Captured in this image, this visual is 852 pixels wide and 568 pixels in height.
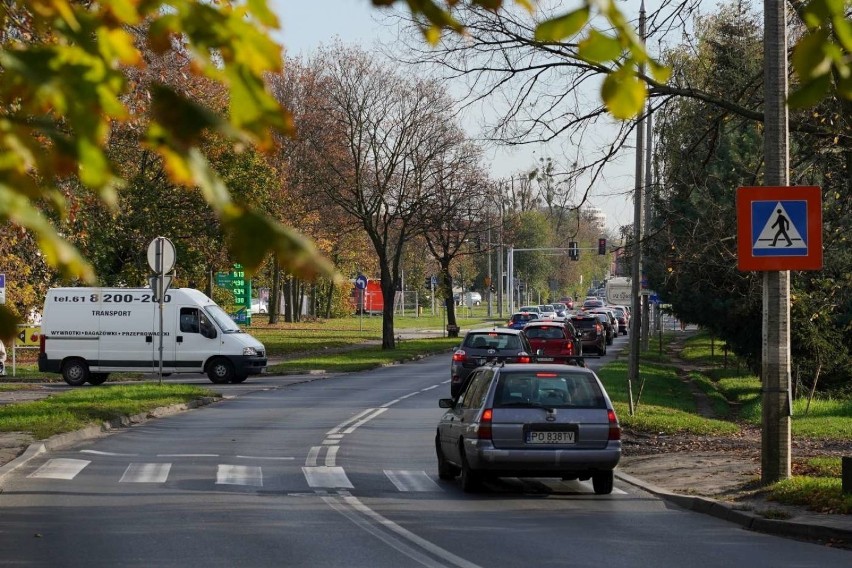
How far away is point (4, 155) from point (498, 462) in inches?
439

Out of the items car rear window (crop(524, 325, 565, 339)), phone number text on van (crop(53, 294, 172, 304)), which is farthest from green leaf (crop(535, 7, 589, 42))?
car rear window (crop(524, 325, 565, 339))

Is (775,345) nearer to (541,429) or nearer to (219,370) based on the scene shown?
(541,429)

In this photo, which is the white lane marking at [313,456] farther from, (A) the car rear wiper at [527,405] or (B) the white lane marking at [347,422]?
(A) the car rear wiper at [527,405]

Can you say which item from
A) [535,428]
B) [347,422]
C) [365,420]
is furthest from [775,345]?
[365,420]

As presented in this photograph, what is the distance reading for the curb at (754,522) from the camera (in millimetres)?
11172

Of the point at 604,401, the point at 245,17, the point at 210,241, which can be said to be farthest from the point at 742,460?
Answer: the point at 210,241

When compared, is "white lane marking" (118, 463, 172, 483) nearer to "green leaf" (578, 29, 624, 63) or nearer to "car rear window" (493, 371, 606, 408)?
"car rear window" (493, 371, 606, 408)

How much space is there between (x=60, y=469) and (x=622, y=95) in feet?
45.3

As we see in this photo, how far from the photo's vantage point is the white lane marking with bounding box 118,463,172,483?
15453 millimetres

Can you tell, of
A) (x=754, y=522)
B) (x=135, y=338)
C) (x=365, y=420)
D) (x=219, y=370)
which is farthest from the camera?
(x=219, y=370)

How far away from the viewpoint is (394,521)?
39.9 feet

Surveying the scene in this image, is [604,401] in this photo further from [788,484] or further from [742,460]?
[742,460]

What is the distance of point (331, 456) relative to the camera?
18125mm

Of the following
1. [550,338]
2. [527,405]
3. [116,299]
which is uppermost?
[116,299]
